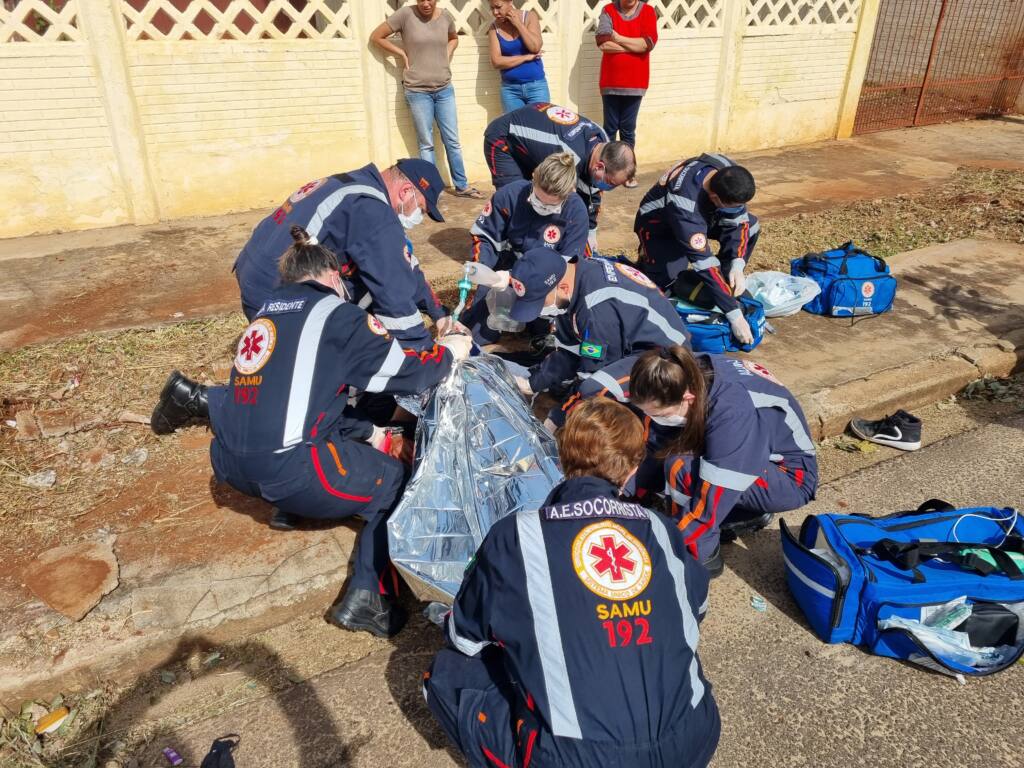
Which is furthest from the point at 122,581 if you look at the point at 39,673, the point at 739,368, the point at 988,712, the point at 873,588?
the point at 988,712

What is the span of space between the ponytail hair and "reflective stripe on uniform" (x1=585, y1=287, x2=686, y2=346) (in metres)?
0.78

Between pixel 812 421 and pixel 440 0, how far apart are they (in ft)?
18.2

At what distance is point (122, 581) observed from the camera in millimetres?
3033

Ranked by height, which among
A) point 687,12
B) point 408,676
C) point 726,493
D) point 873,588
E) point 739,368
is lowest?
point 408,676

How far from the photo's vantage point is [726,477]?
2.86m

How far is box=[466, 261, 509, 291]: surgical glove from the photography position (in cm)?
399

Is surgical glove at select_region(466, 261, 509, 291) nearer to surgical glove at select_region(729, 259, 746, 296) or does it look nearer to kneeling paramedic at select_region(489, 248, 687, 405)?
kneeling paramedic at select_region(489, 248, 687, 405)

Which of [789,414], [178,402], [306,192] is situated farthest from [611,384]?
[178,402]

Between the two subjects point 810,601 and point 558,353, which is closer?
point 810,601

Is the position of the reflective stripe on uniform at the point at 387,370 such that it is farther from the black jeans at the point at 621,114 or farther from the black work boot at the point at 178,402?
the black jeans at the point at 621,114

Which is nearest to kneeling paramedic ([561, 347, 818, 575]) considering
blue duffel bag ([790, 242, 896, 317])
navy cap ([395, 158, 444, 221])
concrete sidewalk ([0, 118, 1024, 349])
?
navy cap ([395, 158, 444, 221])

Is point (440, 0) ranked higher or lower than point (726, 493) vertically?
higher

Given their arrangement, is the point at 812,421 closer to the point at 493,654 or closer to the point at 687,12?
the point at 493,654

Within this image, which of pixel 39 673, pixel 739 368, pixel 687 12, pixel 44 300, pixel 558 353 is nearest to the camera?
pixel 39 673
